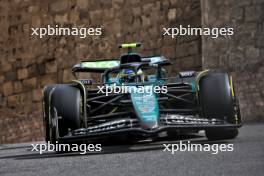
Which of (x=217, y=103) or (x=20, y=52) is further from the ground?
(x=20, y=52)

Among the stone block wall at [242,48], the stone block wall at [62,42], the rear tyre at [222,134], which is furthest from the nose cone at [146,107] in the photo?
the stone block wall at [62,42]

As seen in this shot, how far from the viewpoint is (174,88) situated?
9984 millimetres

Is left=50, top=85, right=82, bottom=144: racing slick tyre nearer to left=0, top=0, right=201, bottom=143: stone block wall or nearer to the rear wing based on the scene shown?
the rear wing

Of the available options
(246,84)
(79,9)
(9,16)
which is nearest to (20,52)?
(9,16)

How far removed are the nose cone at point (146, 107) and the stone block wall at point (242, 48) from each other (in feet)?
27.9

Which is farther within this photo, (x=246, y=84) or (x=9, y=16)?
(x=9, y=16)

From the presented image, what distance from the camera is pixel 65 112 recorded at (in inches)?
363

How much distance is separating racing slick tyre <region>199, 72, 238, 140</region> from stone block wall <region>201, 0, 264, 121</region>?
8212 millimetres

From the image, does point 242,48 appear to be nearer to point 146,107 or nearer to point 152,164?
point 146,107

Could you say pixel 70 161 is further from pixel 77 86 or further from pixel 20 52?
pixel 20 52

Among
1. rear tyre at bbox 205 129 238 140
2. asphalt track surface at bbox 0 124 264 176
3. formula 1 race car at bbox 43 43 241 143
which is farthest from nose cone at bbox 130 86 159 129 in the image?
rear tyre at bbox 205 129 238 140

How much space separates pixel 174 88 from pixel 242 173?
4189 millimetres

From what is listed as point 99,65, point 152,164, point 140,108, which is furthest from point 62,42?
point 152,164

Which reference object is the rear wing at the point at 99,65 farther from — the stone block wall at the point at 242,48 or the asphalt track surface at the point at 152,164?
the stone block wall at the point at 242,48
